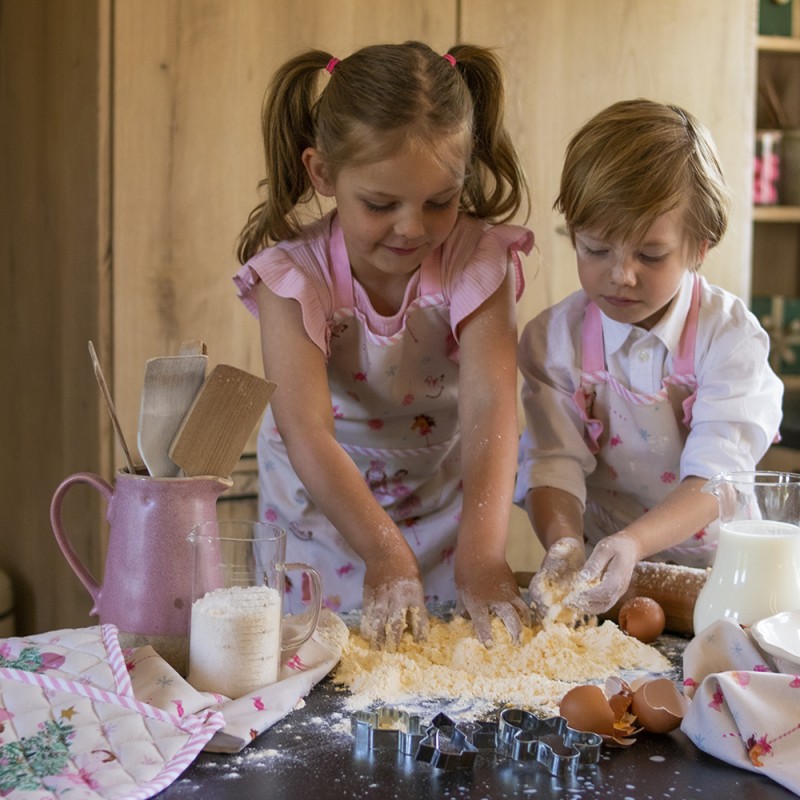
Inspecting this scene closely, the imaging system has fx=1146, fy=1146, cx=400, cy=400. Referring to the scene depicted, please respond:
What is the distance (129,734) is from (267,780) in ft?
0.35

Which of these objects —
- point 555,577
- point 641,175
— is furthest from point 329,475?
point 641,175

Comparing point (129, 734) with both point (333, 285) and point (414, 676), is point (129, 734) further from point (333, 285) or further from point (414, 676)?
point (333, 285)

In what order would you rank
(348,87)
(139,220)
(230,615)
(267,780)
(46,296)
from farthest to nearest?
(46,296)
(139,220)
(348,87)
(230,615)
(267,780)

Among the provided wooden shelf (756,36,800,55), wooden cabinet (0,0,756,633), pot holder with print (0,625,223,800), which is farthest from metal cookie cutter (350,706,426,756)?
wooden shelf (756,36,800,55)

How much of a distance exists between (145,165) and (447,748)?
1475 mm

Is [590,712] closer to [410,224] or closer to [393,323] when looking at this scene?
[410,224]

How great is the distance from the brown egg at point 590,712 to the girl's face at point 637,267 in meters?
0.59

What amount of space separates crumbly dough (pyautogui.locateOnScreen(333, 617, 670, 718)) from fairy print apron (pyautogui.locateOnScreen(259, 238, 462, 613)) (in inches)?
18.6

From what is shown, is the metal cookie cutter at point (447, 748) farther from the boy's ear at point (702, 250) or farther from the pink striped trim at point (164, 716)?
the boy's ear at point (702, 250)

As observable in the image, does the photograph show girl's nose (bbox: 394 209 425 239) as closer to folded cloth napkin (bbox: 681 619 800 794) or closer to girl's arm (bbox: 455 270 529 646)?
girl's arm (bbox: 455 270 529 646)

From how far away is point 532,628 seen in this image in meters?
1.13

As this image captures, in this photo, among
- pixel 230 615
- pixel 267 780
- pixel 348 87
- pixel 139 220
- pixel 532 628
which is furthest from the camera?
pixel 139 220

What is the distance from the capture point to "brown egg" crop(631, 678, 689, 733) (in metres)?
0.88

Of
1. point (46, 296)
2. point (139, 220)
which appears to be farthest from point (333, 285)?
point (46, 296)
